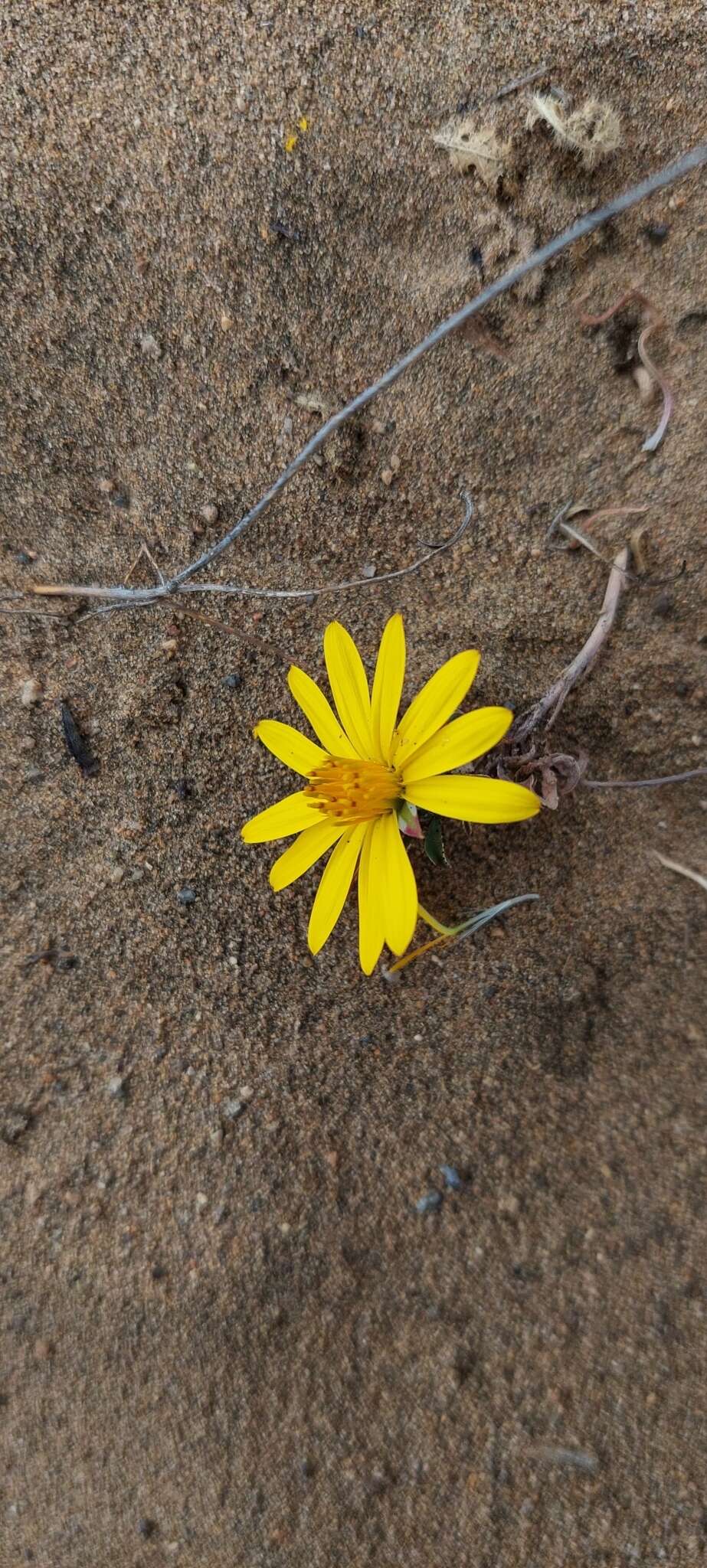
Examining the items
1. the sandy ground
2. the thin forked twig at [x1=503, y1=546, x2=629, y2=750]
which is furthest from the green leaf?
the thin forked twig at [x1=503, y1=546, x2=629, y2=750]

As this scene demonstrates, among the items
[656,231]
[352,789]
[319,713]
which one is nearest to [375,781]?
[352,789]

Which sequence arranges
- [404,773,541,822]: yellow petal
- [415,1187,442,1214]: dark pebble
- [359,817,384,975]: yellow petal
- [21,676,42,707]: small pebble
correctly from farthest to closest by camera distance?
[21,676,42,707]: small pebble, [415,1187,442,1214]: dark pebble, [359,817,384,975]: yellow petal, [404,773,541,822]: yellow petal

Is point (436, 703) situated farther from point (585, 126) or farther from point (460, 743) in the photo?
point (585, 126)

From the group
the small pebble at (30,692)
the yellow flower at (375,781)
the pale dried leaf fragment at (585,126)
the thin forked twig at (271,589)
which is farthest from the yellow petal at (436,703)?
the pale dried leaf fragment at (585,126)

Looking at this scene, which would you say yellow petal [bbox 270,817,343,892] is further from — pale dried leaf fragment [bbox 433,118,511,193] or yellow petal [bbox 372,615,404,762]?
pale dried leaf fragment [bbox 433,118,511,193]

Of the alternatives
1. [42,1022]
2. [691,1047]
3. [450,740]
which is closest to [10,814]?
[42,1022]

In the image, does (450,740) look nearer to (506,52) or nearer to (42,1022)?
(42,1022)

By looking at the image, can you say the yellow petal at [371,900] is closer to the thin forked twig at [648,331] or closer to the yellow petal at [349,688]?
the yellow petal at [349,688]
